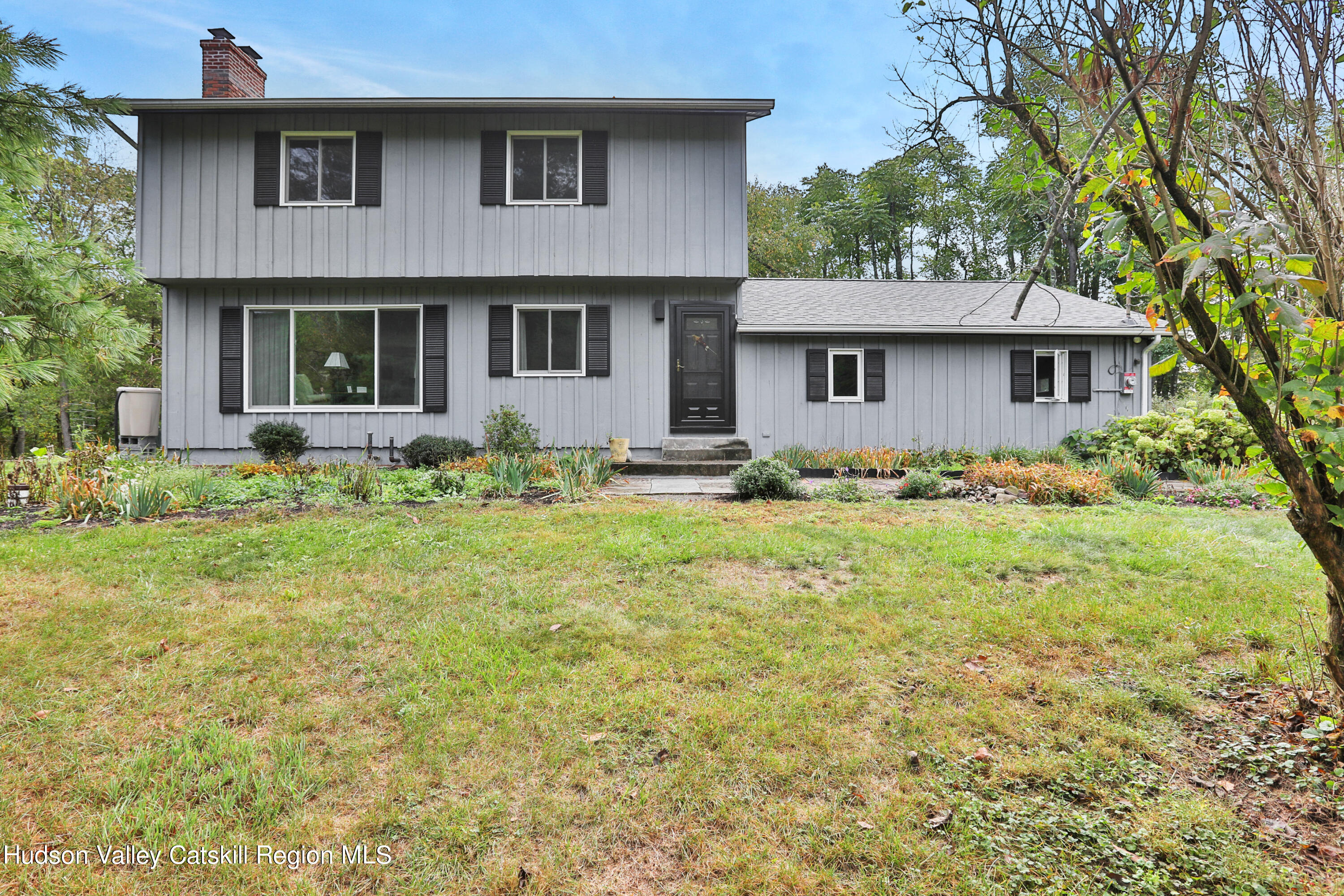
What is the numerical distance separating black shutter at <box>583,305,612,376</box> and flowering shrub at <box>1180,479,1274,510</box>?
6.99 metres

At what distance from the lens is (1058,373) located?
11336 millimetres

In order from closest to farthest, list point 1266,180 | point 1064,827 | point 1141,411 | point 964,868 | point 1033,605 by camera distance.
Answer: point 964,868
point 1064,827
point 1266,180
point 1033,605
point 1141,411

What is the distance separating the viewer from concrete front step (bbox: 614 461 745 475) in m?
9.18

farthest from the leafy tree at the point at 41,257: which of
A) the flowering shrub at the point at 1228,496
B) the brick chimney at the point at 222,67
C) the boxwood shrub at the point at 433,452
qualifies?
the flowering shrub at the point at 1228,496

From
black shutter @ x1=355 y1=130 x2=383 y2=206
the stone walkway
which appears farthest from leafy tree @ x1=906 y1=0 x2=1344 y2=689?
black shutter @ x1=355 y1=130 x2=383 y2=206

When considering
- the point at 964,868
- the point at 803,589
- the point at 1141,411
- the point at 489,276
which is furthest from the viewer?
the point at 1141,411

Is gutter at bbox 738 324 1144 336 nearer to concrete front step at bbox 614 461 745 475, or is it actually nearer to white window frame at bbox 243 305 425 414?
concrete front step at bbox 614 461 745 475

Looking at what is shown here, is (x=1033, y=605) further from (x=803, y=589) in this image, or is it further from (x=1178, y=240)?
(x=1178, y=240)

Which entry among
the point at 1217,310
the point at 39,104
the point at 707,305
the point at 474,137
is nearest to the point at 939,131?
the point at 1217,310

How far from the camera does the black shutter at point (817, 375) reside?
35.9 ft

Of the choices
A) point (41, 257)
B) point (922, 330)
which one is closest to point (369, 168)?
point (41, 257)

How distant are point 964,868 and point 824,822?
0.36 m

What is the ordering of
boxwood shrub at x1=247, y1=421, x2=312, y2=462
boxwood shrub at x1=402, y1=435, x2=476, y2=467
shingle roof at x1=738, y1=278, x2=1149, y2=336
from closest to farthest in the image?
boxwood shrub at x1=402, y1=435, x2=476, y2=467 < boxwood shrub at x1=247, y1=421, x2=312, y2=462 < shingle roof at x1=738, y1=278, x2=1149, y2=336

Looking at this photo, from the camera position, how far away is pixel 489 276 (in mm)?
9398
